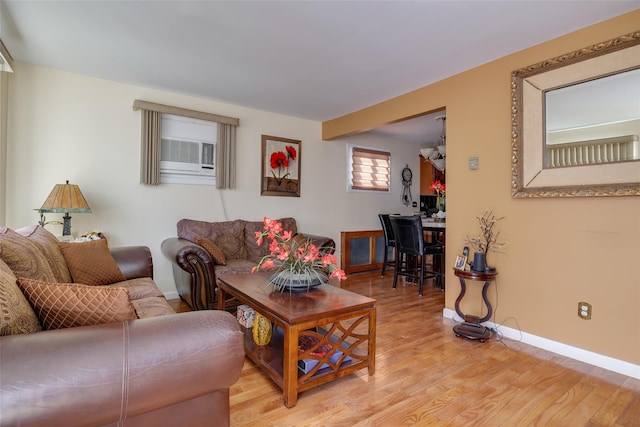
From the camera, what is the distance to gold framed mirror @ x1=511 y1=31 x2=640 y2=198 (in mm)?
2021

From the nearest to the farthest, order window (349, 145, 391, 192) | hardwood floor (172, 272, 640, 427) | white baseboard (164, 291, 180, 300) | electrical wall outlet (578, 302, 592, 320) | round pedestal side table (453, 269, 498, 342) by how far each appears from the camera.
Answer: hardwood floor (172, 272, 640, 427) < electrical wall outlet (578, 302, 592, 320) < round pedestal side table (453, 269, 498, 342) < white baseboard (164, 291, 180, 300) < window (349, 145, 391, 192)

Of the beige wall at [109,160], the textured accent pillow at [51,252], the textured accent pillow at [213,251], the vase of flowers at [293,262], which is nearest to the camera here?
the textured accent pillow at [51,252]

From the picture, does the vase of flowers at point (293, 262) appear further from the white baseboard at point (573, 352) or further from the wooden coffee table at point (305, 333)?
the white baseboard at point (573, 352)

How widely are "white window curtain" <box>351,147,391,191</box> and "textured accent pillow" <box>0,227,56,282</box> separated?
4.24 meters

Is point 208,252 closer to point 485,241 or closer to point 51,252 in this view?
point 51,252

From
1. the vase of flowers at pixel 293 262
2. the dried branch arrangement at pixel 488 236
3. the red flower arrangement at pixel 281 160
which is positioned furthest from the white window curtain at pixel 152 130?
the dried branch arrangement at pixel 488 236

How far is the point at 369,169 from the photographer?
5469 millimetres

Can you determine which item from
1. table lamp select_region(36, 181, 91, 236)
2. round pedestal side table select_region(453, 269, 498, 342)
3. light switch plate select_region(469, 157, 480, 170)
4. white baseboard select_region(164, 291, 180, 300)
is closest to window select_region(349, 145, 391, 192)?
light switch plate select_region(469, 157, 480, 170)

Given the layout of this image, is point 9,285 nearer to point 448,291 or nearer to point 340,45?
point 340,45

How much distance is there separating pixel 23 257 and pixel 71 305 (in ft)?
1.84

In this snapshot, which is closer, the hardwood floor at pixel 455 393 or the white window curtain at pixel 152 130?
the hardwood floor at pixel 455 393

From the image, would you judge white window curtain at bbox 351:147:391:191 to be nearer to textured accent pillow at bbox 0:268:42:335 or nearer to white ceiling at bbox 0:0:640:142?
white ceiling at bbox 0:0:640:142

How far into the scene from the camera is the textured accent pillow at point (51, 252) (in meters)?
1.73

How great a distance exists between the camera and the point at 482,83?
2.80 m
